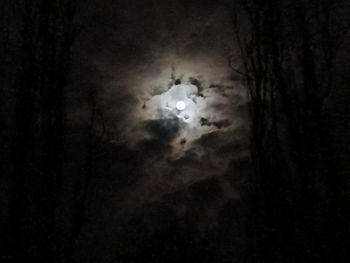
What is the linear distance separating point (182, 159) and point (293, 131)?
1.39m

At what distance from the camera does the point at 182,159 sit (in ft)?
20.7

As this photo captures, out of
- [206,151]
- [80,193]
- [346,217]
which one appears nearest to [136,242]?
[80,193]

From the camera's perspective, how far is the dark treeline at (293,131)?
5.34m

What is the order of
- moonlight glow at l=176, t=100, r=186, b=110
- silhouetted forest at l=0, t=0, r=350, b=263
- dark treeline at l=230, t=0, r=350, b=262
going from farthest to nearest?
1. moonlight glow at l=176, t=100, r=186, b=110
2. silhouetted forest at l=0, t=0, r=350, b=263
3. dark treeline at l=230, t=0, r=350, b=262

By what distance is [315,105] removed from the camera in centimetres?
586

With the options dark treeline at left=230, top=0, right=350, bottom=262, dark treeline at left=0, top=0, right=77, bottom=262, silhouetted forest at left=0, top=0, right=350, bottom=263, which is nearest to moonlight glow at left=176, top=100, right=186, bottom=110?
silhouetted forest at left=0, top=0, right=350, bottom=263

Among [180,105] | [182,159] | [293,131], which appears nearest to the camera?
[293,131]

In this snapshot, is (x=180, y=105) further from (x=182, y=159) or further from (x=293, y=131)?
(x=293, y=131)

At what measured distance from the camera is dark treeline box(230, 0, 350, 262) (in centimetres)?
534

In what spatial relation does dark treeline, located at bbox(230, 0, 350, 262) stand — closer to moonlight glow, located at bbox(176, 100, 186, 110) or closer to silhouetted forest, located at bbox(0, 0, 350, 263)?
silhouetted forest, located at bbox(0, 0, 350, 263)

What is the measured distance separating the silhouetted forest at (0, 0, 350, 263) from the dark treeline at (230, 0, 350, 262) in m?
0.01

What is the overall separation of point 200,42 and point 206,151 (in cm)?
155

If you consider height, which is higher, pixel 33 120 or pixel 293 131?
pixel 33 120

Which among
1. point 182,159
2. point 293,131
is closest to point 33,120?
point 182,159
